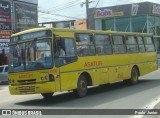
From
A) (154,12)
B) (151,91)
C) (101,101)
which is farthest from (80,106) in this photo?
(154,12)

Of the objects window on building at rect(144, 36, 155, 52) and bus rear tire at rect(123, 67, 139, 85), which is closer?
bus rear tire at rect(123, 67, 139, 85)

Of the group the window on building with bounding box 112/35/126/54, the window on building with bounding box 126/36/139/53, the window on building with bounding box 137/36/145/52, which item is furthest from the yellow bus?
the window on building with bounding box 137/36/145/52

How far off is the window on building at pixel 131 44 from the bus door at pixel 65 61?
5.99 metres

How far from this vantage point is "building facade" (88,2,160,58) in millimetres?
54594

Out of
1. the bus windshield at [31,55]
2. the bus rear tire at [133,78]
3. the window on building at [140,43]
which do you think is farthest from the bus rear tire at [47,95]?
the window on building at [140,43]

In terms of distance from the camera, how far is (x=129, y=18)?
5609 cm

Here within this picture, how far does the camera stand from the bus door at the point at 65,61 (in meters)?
15.5

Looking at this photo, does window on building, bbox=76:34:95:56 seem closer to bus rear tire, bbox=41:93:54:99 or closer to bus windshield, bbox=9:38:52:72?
bus windshield, bbox=9:38:52:72

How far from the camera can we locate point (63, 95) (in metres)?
18.3

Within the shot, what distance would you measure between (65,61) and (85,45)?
6.41 feet

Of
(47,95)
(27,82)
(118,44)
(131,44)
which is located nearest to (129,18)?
(131,44)

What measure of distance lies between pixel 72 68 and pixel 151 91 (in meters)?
3.89

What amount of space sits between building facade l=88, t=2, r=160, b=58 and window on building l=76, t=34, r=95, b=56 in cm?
3671

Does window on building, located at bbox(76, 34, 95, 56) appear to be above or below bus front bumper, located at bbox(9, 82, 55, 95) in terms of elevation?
above
